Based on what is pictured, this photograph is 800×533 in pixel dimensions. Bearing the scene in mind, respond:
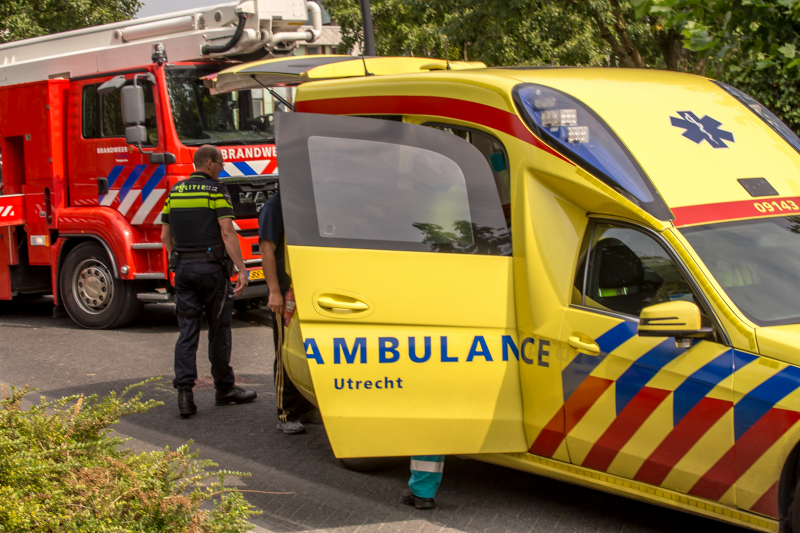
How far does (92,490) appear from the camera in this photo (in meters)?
3.33

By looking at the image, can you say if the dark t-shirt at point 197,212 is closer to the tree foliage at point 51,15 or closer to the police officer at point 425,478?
the police officer at point 425,478

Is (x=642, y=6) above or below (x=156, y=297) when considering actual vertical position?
above

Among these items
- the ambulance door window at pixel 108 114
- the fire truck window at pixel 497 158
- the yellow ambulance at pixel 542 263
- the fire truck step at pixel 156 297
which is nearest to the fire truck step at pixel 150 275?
the fire truck step at pixel 156 297

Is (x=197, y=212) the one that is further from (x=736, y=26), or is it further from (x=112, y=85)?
(x=736, y=26)

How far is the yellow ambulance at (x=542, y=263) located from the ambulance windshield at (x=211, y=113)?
14.6ft

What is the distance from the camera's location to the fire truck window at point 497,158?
4.05 metres

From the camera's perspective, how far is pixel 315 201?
4090 millimetres

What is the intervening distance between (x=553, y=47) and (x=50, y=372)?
47.8 ft

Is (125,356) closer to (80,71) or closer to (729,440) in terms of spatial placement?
(80,71)

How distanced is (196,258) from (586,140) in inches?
121

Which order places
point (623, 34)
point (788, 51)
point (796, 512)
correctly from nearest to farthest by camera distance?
point (796, 512)
point (788, 51)
point (623, 34)

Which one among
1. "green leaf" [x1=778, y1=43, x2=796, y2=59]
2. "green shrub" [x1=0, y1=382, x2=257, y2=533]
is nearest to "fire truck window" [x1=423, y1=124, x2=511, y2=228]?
"green shrub" [x1=0, y1=382, x2=257, y2=533]

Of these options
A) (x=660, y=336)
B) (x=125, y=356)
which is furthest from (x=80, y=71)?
(x=660, y=336)

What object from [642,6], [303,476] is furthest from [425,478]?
[642,6]
